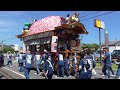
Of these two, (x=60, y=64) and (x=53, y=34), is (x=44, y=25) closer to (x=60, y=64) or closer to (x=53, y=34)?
(x=53, y=34)

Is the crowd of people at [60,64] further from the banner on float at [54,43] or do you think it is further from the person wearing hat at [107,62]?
the banner on float at [54,43]

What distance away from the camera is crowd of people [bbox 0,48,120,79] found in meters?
5.91

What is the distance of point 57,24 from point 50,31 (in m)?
0.34

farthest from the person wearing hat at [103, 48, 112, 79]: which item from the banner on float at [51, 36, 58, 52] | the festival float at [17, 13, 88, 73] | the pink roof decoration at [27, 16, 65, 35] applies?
the pink roof decoration at [27, 16, 65, 35]

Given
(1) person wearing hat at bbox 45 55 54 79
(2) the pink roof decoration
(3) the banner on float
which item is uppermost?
(2) the pink roof decoration

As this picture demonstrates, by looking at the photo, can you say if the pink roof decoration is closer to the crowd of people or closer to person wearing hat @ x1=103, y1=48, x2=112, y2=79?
the crowd of people

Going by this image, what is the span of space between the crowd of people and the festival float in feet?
0.85

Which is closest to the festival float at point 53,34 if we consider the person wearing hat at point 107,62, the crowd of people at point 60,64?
the crowd of people at point 60,64

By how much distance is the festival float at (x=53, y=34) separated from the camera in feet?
26.7

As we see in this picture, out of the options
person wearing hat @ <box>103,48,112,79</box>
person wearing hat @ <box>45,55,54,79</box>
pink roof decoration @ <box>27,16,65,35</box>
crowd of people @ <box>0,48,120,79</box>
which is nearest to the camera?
crowd of people @ <box>0,48,120,79</box>

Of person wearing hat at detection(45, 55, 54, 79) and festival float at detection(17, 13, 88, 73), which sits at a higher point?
festival float at detection(17, 13, 88, 73)

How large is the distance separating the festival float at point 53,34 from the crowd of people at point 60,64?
26 centimetres
